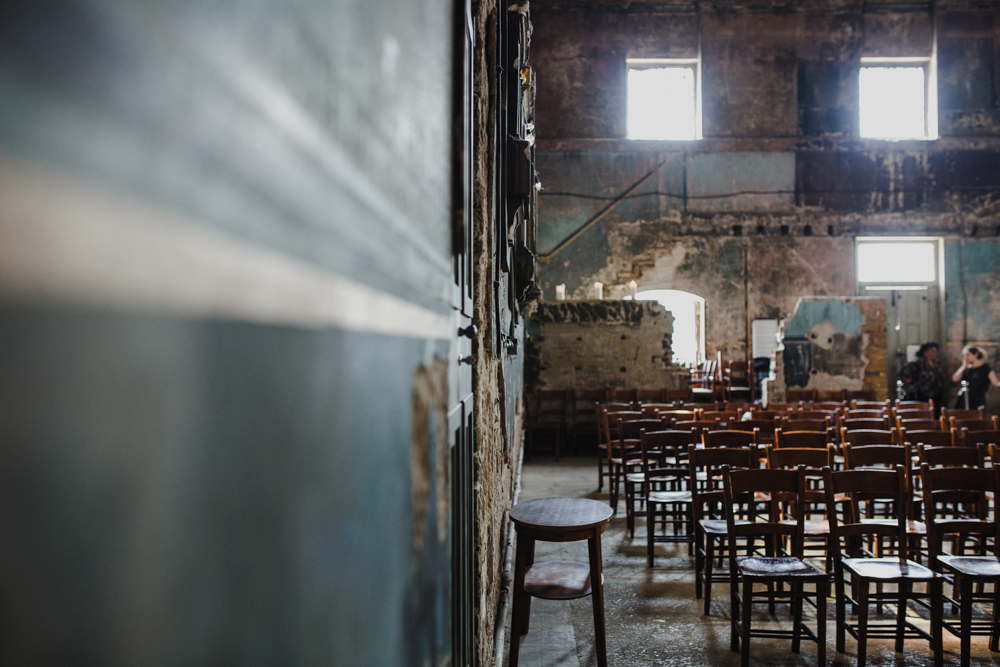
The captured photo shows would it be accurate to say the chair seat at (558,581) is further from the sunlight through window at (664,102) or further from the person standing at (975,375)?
the sunlight through window at (664,102)

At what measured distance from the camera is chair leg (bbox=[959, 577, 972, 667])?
2809mm

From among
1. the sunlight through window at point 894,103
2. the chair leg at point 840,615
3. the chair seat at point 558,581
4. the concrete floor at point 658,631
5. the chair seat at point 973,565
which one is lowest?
the concrete floor at point 658,631

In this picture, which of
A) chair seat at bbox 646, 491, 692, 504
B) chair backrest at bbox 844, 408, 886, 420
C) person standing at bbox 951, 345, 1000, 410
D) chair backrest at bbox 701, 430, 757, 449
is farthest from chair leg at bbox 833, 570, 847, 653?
person standing at bbox 951, 345, 1000, 410

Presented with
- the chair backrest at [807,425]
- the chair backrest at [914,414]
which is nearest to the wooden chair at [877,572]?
the chair backrest at [807,425]

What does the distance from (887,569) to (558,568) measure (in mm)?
1462

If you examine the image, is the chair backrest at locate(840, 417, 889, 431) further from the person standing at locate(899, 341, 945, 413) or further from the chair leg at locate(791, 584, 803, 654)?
the person standing at locate(899, 341, 945, 413)

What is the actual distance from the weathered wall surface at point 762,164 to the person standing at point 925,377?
85 centimetres

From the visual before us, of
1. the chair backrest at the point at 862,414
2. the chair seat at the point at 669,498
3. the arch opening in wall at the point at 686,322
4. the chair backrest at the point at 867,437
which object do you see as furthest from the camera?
the arch opening in wall at the point at 686,322

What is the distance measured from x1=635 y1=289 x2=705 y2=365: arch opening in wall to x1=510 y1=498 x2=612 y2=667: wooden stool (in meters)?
10.8

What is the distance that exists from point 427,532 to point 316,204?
0.67 m

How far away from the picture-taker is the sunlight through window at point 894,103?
14211mm

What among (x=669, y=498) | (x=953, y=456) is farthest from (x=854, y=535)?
(x=669, y=498)

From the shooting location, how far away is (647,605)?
3.64 m

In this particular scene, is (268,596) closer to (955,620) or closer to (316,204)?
(316,204)
